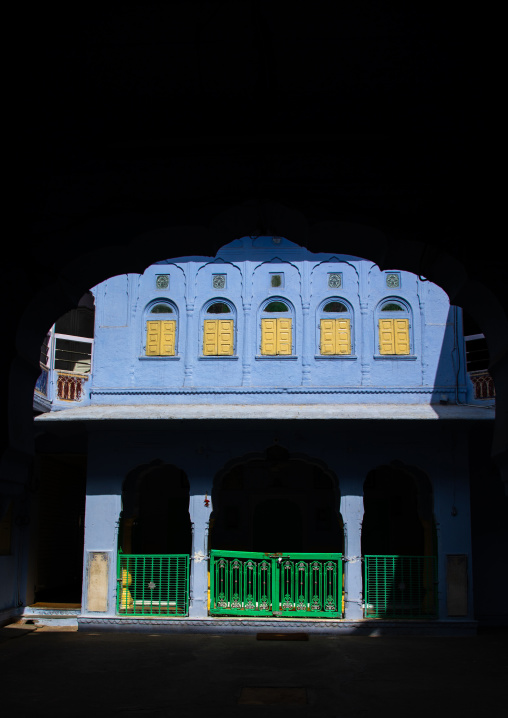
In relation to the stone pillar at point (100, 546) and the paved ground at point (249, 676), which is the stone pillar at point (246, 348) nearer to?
the stone pillar at point (100, 546)

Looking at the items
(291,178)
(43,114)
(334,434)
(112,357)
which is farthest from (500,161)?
(112,357)

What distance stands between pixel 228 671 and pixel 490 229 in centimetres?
678

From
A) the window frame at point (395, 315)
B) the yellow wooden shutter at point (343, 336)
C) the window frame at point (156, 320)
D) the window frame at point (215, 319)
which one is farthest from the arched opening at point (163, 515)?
the window frame at point (395, 315)

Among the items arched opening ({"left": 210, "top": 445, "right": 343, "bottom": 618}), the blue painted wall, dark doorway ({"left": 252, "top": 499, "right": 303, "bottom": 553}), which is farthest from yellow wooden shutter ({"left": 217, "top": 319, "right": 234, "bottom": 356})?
dark doorway ({"left": 252, "top": 499, "right": 303, "bottom": 553})

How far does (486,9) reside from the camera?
3.60m

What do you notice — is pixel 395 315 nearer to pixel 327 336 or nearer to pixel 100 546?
pixel 327 336

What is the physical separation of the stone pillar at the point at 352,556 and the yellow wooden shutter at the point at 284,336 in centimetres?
300

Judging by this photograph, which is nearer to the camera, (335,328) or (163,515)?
A: (335,328)

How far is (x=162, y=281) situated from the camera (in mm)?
14617

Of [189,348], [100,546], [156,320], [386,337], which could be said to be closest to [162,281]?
[156,320]

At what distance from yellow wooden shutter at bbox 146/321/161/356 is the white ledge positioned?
43.7 inches

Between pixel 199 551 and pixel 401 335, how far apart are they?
5.51 m

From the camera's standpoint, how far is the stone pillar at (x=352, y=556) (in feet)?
41.9

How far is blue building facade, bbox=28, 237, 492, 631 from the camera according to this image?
42.3 ft
